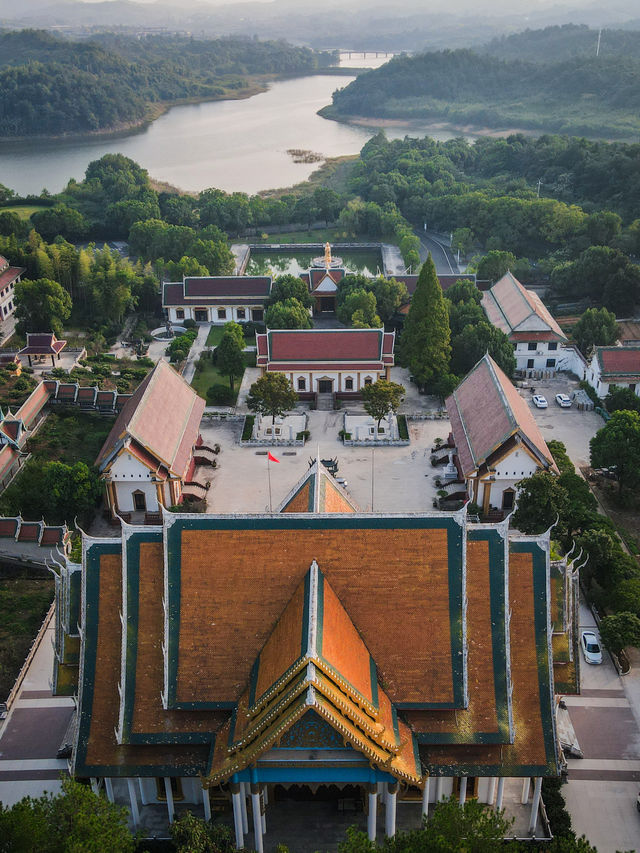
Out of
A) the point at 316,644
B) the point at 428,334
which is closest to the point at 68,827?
the point at 316,644

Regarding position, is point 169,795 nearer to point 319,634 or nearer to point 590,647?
point 319,634

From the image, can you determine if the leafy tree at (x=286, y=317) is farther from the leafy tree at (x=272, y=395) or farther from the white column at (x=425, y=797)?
the white column at (x=425, y=797)

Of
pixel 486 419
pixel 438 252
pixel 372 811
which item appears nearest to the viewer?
pixel 372 811

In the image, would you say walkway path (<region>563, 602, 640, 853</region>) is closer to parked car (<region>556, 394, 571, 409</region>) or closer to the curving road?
parked car (<region>556, 394, 571, 409</region>)

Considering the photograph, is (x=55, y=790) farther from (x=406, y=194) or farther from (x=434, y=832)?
(x=406, y=194)

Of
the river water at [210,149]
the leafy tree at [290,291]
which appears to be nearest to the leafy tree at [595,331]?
the leafy tree at [290,291]
